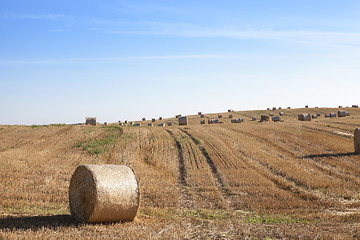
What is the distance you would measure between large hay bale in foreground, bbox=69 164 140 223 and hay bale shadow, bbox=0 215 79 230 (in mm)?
456

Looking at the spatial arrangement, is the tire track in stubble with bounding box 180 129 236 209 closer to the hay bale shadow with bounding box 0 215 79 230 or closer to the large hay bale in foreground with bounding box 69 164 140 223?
the large hay bale in foreground with bounding box 69 164 140 223

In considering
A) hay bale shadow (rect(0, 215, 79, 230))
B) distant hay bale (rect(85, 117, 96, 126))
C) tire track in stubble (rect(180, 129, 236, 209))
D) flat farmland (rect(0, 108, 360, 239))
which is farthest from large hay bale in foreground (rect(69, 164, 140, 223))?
distant hay bale (rect(85, 117, 96, 126))

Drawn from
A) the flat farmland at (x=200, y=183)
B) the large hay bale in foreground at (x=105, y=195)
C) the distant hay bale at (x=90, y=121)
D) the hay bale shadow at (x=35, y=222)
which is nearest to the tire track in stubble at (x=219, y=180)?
the flat farmland at (x=200, y=183)

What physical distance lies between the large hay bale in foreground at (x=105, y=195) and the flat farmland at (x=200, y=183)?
352 millimetres

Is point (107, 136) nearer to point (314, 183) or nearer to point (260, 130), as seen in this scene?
point (260, 130)

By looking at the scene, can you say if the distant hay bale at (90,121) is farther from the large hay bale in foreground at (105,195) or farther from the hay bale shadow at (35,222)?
the hay bale shadow at (35,222)

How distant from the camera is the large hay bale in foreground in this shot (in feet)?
30.4

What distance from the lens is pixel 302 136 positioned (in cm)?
2856

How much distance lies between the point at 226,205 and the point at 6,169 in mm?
10938

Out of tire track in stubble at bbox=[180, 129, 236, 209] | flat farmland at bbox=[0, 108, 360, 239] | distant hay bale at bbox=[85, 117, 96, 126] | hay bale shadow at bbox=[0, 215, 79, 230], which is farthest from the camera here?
distant hay bale at bbox=[85, 117, 96, 126]

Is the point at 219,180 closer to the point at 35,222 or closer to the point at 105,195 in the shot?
the point at 105,195

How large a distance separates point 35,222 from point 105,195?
1.79 meters

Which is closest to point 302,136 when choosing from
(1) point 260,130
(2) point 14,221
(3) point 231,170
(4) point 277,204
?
(1) point 260,130

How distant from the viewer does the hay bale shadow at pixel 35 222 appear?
326 inches
